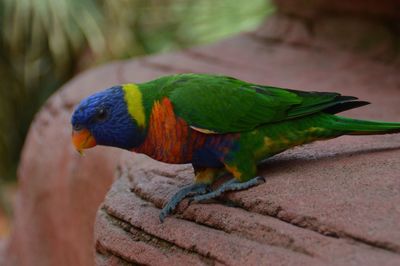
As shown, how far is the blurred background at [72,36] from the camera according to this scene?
647cm

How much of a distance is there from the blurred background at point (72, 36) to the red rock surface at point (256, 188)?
6.41 feet

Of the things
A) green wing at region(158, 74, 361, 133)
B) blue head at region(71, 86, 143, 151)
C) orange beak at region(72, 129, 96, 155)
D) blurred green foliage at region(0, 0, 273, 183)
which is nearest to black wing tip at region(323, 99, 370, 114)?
green wing at region(158, 74, 361, 133)

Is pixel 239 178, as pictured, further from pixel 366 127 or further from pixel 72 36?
pixel 72 36

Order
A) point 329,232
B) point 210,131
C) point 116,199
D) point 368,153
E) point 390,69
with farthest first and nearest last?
point 390,69, point 116,199, point 368,153, point 210,131, point 329,232

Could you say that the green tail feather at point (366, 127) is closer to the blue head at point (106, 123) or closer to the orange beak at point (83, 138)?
the blue head at point (106, 123)

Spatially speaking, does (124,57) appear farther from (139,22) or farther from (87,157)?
(87,157)

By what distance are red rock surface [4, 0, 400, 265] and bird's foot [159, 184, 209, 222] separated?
3cm

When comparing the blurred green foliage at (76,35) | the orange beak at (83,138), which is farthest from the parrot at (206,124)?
the blurred green foliage at (76,35)

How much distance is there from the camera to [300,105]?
2154mm

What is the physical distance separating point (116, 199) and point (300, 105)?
2.29 ft

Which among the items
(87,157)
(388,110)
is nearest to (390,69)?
(388,110)

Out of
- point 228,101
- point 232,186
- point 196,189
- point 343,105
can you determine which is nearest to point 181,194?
point 196,189

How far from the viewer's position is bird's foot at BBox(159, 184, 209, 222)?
2.13 metres

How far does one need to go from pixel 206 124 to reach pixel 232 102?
11 cm
